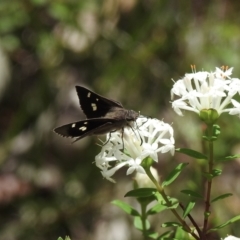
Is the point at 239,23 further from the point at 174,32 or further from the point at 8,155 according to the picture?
the point at 8,155

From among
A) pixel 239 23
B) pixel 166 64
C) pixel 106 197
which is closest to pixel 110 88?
pixel 166 64

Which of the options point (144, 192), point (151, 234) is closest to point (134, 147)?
point (144, 192)

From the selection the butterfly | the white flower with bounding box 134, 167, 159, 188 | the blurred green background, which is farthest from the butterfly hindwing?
the blurred green background

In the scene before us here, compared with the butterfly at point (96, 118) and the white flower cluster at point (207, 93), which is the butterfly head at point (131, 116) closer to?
the butterfly at point (96, 118)

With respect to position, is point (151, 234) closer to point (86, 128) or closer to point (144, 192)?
point (144, 192)

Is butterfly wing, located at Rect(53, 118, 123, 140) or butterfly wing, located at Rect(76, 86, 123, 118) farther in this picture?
butterfly wing, located at Rect(76, 86, 123, 118)

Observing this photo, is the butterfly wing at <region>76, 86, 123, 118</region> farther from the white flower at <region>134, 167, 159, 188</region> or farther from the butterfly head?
the white flower at <region>134, 167, 159, 188</region>

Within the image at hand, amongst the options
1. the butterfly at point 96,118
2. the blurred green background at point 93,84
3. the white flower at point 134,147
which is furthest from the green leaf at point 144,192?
the blurred green background at point 93,84
